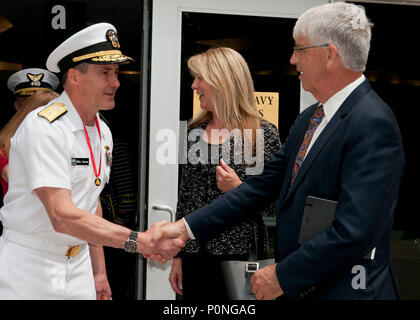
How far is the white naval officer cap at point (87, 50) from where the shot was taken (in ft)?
6.30

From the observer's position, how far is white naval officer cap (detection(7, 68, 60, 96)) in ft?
10.4

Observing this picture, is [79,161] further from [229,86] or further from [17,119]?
[17,119]

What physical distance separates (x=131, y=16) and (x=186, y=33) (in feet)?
6.44

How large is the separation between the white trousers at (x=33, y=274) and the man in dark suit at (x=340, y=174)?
2.22 ft

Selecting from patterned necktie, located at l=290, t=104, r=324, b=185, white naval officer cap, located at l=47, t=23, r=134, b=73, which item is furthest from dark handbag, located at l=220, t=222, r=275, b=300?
white naval officer cap, located at l=47, t=23, r=134, b=73

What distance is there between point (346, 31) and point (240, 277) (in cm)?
82

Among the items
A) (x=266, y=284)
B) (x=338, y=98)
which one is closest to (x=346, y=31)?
(x=338, y=98)

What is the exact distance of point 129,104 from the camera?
4.45 m

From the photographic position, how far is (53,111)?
177cm

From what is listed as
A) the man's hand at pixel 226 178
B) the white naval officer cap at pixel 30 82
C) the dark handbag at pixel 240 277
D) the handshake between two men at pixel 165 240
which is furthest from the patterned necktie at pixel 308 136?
the white naval officer cap at pixel 30 82

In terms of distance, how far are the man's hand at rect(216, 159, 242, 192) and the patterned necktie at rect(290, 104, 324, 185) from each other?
1.64 feet

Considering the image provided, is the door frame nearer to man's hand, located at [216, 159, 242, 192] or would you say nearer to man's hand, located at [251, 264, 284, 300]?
man's hand, located at [216, 159, 242, 192]

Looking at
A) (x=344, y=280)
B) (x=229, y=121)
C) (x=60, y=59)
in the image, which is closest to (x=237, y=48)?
(x=229, y=121)

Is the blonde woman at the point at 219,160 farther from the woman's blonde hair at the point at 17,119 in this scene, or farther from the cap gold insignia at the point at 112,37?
the woman's blonde hair at the point at 17,119
